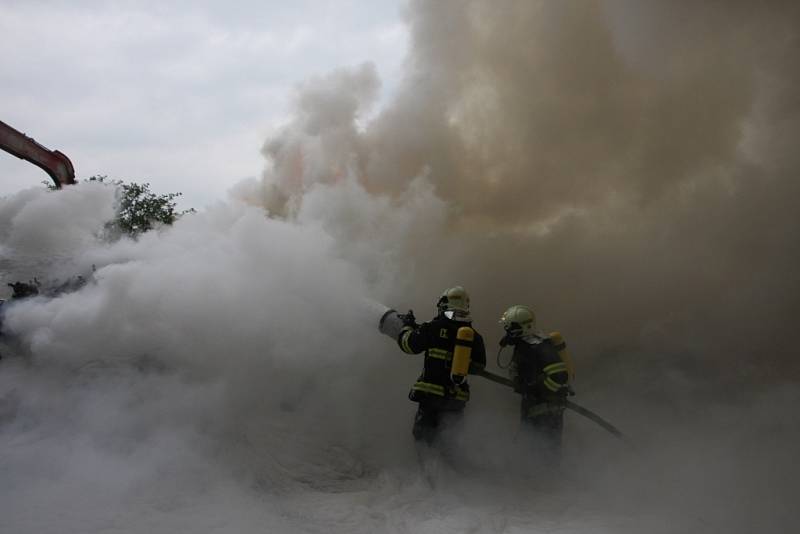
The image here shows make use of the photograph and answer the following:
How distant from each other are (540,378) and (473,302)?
3063 millimetres

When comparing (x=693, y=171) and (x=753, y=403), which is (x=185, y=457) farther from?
(x=693, y=171)

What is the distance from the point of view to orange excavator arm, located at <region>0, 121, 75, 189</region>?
8258 mm

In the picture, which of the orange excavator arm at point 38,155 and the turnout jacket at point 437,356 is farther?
the orange excavator arm at point 38,155

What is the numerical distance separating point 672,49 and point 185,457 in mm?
7881

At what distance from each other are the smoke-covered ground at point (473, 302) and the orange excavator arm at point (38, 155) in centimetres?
72

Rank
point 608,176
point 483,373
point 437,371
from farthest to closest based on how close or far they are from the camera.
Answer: point 608,176
point 483,373
point 437,371

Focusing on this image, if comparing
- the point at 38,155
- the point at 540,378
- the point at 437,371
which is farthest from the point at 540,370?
the point at 38,155

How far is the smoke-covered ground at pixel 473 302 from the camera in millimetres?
4980

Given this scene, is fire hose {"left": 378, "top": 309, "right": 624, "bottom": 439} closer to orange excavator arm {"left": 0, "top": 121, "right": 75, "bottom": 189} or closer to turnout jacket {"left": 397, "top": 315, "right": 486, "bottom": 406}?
turnout jacket {"left": 397, "top": 315, "right": 486, "bottom": 406}

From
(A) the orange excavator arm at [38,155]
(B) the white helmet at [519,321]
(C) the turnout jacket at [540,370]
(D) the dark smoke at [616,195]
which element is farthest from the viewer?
(A) the orange excavator arm at [38,155]

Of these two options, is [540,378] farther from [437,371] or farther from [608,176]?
[608,176]

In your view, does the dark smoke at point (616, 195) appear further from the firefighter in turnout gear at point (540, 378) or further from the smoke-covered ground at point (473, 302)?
the firefighter in turnout gear at point (540, 378)

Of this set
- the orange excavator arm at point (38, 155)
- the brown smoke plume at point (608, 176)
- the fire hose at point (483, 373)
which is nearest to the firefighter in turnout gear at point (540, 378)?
the fire hose at point (483, 373)

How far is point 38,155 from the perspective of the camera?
8844 millimetres
